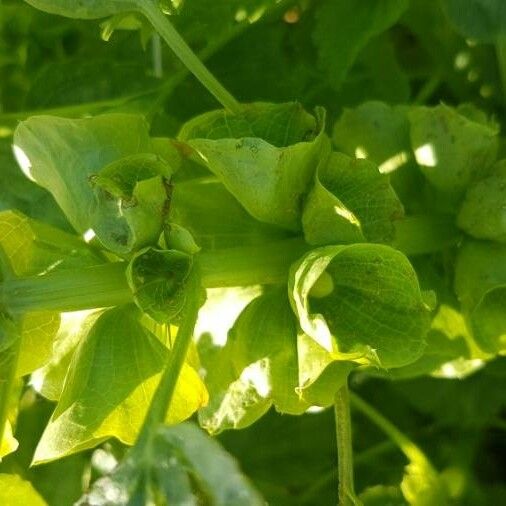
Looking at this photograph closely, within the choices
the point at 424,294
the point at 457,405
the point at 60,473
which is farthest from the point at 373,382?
the point at 424,294

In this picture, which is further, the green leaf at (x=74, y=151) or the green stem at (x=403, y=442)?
the green stem at (x=403, y=442)

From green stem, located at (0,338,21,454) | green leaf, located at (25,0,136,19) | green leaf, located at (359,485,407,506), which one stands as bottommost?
green leaf, located at (359,485,407,506)

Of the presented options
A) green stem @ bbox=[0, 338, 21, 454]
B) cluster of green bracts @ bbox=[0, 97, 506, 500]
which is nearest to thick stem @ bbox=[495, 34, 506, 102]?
cluster of green bracts @ bbox=[0, 97, 506, 500]

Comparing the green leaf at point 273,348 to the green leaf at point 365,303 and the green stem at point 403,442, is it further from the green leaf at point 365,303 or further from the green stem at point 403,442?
the green stem at point 403,442

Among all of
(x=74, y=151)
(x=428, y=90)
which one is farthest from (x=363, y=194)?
(x=428, y=90)

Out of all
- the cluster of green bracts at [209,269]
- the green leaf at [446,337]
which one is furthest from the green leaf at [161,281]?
the green leaf at [446,337]

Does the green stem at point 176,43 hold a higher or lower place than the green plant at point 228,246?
higher

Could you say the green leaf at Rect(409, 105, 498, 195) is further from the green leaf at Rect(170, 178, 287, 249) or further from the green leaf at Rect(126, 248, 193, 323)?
the green leaf at Rect(126, 248, 193, 323)
